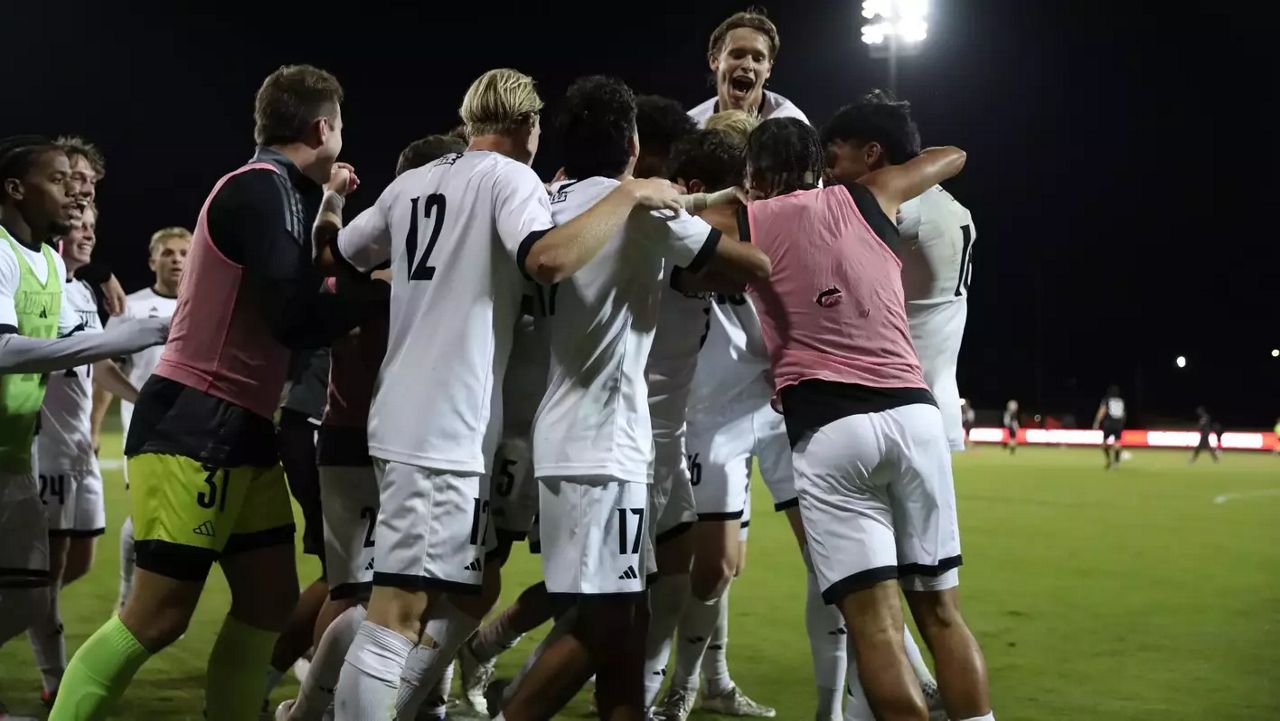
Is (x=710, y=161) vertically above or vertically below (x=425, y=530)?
above

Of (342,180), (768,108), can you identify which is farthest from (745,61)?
(342,180)

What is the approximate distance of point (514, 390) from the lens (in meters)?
4.28

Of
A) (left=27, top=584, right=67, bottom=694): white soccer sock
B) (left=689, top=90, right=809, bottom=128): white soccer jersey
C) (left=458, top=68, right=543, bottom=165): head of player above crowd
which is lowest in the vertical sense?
(left=27, top=584, right=67, bottom=694): white soccer sock

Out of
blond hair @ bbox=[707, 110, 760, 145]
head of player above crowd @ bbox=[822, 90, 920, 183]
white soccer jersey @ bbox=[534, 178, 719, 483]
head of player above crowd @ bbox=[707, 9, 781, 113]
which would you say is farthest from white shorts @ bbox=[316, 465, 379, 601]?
head of player above crowd @ bbox=[707, 9, 781, 113]

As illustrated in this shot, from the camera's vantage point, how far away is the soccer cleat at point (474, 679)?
18.6 ft

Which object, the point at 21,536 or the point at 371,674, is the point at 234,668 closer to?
the point at 371,674

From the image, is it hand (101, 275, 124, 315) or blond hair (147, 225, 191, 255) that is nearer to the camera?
hand (101, 275, 124, 315)

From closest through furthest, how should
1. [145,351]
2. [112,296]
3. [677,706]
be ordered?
[677,706] < [112,296] < [145,351]

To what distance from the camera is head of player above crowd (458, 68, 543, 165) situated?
4.01 m

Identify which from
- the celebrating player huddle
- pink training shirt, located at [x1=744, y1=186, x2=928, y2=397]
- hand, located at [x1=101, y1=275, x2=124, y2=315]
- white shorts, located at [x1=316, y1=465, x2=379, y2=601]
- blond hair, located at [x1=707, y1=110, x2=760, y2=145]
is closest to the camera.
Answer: the celebrating player huddle

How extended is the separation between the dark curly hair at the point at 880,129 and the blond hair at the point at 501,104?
3.96 feet

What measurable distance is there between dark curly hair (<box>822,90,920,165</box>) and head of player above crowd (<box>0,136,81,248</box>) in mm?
3203

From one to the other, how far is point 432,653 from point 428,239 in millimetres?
1556

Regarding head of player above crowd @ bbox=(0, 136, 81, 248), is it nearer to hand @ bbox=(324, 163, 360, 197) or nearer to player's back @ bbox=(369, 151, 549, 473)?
hand @ bbox=(324, 163, 360, 197)
